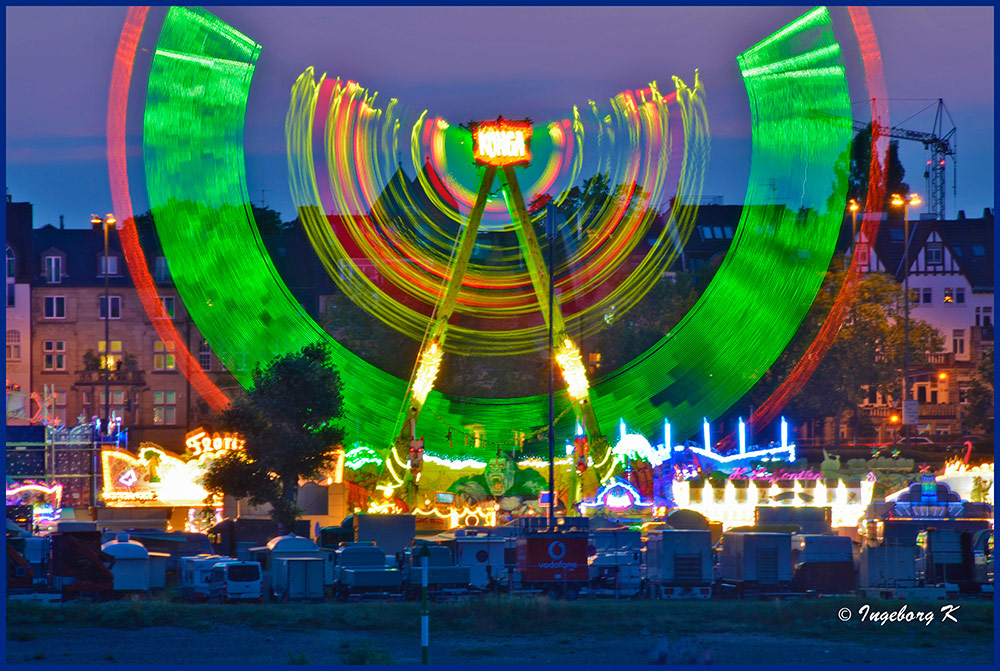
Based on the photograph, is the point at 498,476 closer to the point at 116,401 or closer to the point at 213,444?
the point at 213,444

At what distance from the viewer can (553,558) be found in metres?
37.8

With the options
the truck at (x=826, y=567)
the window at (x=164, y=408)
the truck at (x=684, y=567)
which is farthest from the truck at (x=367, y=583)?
the window at (x=164, y=408)

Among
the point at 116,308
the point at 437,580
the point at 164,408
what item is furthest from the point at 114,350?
the point at 437,580

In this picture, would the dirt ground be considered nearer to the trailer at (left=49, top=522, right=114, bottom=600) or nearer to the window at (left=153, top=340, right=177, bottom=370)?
the trailer at (left=49, top=522, right=114, bottom=600)

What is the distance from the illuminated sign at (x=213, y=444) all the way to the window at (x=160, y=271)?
190ft

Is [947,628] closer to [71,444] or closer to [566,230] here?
[71,444]

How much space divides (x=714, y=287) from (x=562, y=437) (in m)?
31.5

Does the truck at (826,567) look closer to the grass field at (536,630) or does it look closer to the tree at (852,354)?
the grass field at (536,630)

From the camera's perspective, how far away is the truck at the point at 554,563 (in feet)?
124

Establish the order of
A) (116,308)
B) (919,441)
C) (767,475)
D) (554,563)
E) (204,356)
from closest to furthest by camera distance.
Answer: (554,563) → (767,475) → (919,441) → (204,356) → (116,308)

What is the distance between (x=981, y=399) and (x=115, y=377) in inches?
2237

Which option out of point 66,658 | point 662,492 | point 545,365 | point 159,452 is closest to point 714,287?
point 662,492

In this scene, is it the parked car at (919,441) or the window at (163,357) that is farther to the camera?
the window at (163,357)

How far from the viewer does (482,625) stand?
32.2m
